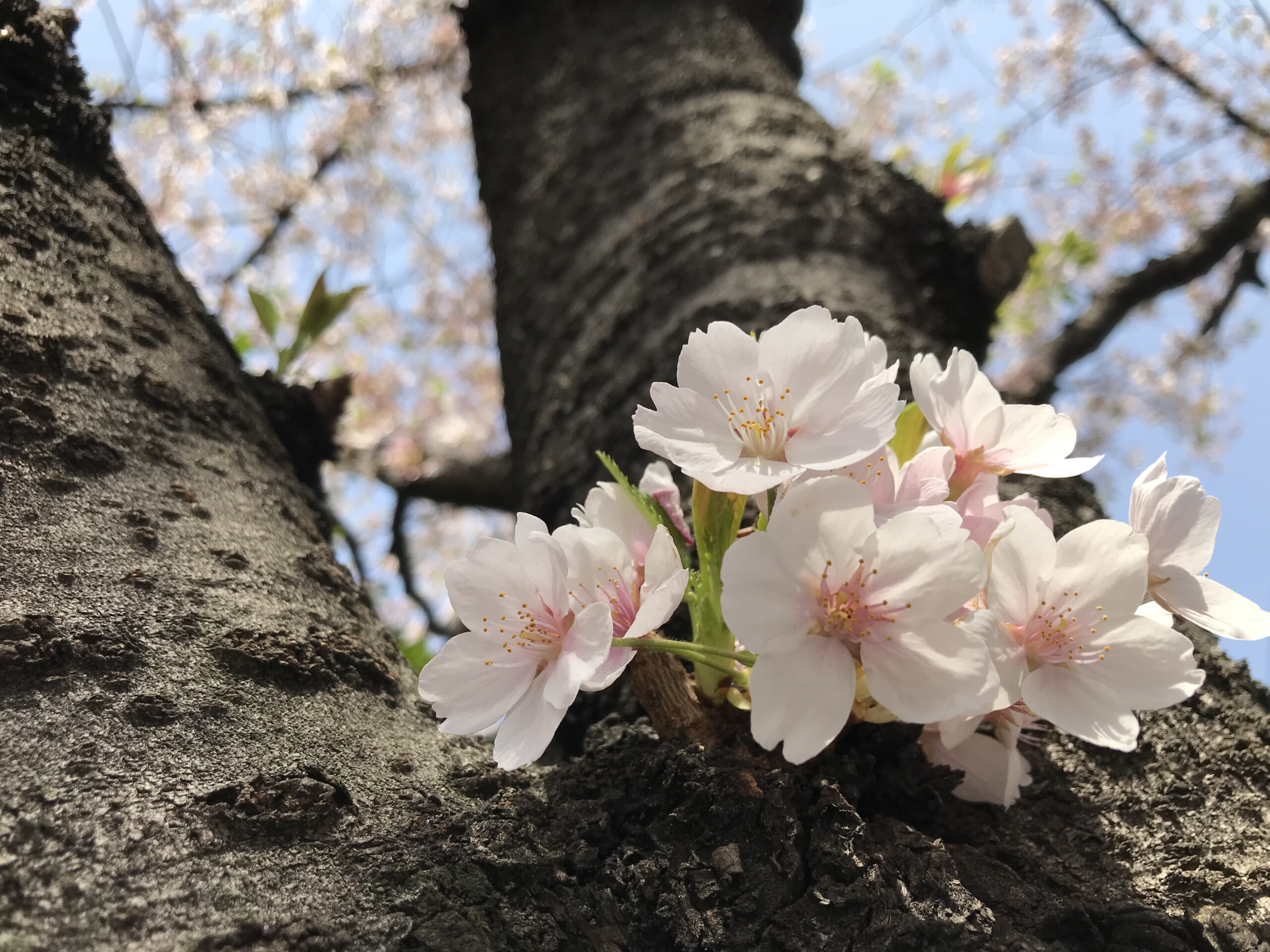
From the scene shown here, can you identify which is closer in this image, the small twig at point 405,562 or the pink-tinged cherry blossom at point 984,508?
the pink-tinged cherry blossom at point 984,508

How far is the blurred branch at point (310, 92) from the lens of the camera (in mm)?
3930

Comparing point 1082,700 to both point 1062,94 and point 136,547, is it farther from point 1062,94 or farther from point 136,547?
point 1062,94

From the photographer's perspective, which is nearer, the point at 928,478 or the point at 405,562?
the point at 928,478

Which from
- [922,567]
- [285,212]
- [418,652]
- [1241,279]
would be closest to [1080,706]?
[922,567]

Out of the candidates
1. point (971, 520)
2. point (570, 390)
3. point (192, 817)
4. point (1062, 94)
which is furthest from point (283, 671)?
point (1062, 94)

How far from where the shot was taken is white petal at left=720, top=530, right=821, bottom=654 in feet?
1.95

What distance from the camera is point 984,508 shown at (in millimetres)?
748

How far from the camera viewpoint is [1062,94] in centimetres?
515

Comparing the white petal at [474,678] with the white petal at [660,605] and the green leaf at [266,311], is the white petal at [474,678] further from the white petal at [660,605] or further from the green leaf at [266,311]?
the green leaf at [266,311]

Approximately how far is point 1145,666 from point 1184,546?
6.4 inches

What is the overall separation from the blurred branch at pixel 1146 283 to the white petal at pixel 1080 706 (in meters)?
1.94

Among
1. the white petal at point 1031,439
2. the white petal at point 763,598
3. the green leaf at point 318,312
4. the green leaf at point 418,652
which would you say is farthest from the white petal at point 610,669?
the green leaf at point 318,312

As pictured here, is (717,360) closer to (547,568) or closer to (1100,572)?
(547,568)

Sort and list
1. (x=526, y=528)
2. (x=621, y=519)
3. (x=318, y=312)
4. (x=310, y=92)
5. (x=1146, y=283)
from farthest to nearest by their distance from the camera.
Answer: (x=310, y=92) < (x=1146, y=283) < (x=318, y=312) < (x=621, y=519) < (x=526, y=528)
